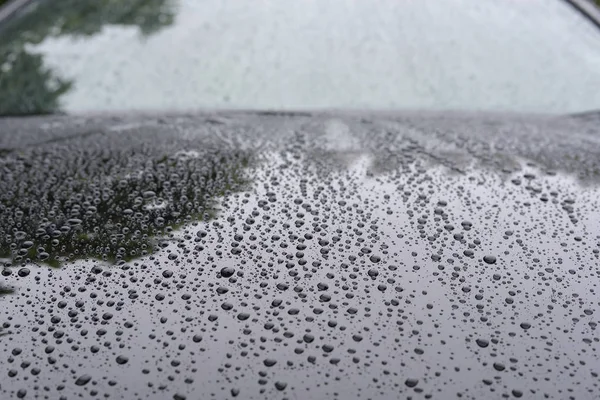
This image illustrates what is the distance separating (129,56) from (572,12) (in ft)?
6.75

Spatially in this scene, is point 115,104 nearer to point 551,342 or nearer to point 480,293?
point 480,293

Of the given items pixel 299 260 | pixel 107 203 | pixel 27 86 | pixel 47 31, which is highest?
pixel 47 31

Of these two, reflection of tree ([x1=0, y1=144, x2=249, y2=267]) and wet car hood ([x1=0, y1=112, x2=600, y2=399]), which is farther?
reflection of tree ([x1=0, y1=144, x2=249, y2=267])

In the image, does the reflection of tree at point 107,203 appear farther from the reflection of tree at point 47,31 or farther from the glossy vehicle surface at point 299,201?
the reflection of tree at point 47,31

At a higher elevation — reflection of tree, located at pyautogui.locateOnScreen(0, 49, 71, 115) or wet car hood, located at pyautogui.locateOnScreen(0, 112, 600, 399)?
reflection of tree, located at pyautogui.locateOnScreen(0, 49, 71, 115)

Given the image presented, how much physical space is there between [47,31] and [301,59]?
1189mm

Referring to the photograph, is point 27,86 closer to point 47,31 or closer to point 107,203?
point 47,31

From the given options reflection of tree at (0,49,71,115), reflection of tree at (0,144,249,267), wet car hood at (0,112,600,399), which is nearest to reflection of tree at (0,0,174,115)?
reflection of tree at (0,49,71,115)

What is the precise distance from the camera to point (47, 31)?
2.59m

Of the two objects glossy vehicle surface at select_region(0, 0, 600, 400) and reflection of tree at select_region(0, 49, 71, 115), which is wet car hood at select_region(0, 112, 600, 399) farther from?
reflection of tree at select_region(0, 49, 71, 115)

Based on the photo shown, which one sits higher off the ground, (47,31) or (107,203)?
(47,31)

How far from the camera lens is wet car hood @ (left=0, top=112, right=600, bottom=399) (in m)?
1.10

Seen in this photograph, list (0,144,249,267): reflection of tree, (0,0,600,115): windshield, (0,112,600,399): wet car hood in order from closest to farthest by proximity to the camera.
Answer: (0,112,600,399): wet car hood < (0,144,249,267): reflection of tree < (0,0,600,115): windshield

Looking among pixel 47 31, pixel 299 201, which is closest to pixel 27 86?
pixel 47 31
